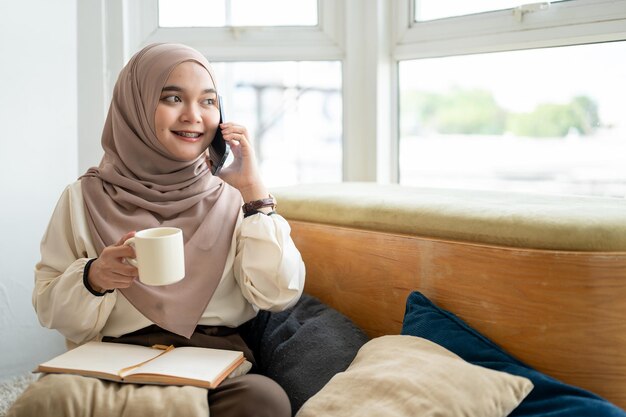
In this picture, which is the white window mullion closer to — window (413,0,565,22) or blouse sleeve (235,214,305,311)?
window (413,0,565,22)

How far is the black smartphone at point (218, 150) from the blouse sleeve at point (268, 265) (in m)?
0.17

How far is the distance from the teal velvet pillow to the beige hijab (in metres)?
0.47

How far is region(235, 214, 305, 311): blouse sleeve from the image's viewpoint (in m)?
1.54

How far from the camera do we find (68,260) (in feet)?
5.02

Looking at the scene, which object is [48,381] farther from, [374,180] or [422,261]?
[374,180]

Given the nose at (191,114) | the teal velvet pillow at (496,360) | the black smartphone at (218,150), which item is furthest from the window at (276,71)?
the teal velvet pillow at (496,360)

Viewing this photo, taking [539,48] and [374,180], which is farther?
[374,180]

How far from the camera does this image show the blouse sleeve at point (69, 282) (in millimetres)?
1440

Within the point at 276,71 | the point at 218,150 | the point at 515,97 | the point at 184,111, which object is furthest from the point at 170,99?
the point at 515,97

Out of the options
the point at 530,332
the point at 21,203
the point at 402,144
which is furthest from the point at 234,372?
the point at 402,144

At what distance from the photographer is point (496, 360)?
1420mm

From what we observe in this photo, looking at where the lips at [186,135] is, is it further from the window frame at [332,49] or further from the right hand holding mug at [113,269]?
the window frame at [332,49]

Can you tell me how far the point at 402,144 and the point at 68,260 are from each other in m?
1.35

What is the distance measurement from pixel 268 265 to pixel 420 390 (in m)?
0.45
